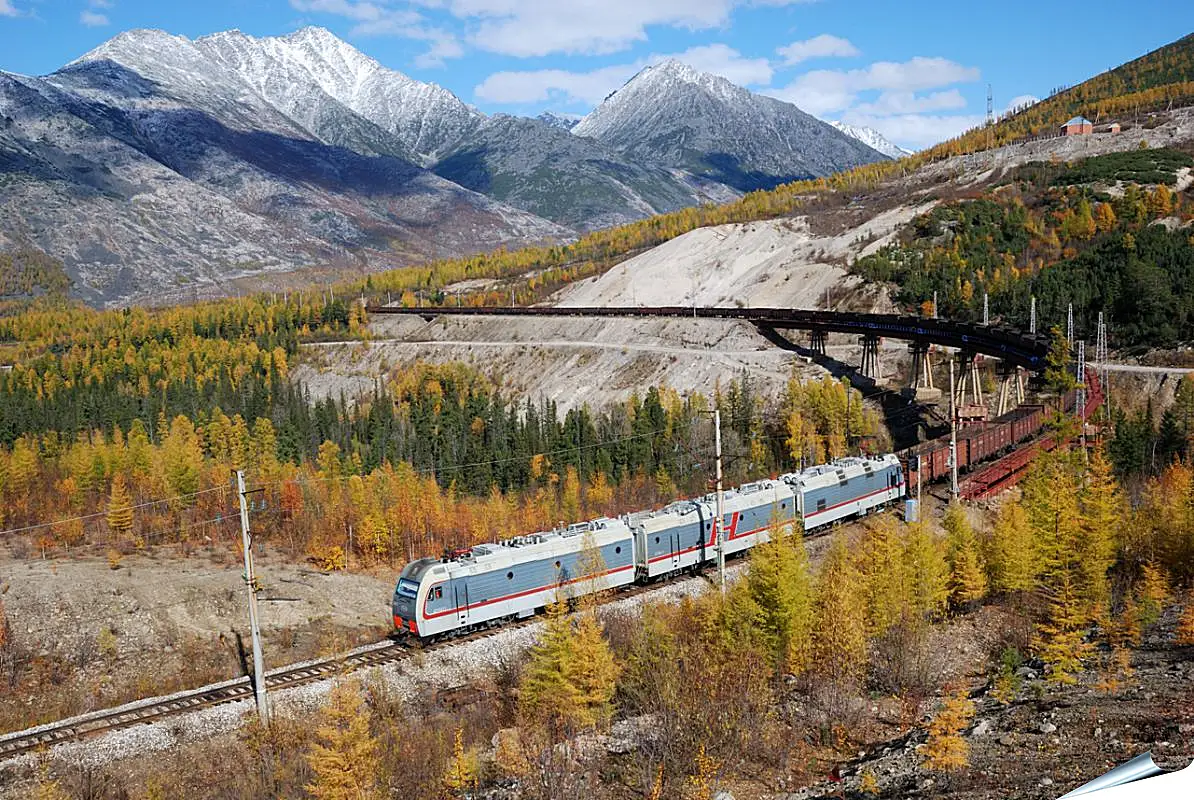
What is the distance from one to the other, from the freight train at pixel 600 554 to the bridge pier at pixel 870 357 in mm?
42794

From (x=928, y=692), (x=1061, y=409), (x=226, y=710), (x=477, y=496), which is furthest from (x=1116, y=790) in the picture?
(x=477, y=496)

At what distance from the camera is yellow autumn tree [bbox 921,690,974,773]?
2039cm

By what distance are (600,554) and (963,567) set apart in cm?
1535

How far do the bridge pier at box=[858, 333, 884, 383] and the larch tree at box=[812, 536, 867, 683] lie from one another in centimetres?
6156

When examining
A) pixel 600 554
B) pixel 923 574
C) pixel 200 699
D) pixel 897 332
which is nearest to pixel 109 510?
pixel 200 699

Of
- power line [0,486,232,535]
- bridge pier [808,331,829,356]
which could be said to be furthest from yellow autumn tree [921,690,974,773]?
bridge pier [808,331,829,356]

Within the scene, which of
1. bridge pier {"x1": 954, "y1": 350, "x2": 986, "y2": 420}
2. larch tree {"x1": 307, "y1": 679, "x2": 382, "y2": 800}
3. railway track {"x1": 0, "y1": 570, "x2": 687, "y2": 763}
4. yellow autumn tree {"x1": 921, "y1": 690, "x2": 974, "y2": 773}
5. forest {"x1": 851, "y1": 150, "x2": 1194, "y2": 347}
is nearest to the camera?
yellow autumn tree {"x1": 921, "y1": 690, "x2": 974, "y2": 773}

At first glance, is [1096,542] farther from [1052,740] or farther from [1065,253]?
[1065,253]

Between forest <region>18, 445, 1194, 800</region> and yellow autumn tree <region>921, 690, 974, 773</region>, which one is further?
forest <region>18, 445, 1194, 800</region>

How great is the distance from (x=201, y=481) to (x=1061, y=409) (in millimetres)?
70304

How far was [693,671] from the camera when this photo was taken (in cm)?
2819

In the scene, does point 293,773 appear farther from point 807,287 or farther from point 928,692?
point 807,287

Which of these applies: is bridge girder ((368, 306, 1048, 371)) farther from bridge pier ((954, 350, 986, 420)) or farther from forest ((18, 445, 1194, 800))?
forest ((18, 445, 1194, 800))

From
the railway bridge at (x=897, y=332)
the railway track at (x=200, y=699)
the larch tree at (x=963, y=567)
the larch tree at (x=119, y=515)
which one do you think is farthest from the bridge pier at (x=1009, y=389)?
the larch tree at (x=119, y=515)
